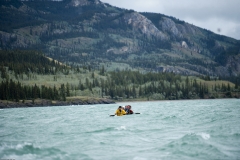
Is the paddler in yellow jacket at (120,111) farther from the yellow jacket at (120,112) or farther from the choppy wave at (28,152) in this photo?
the choppy wave at (28,152)

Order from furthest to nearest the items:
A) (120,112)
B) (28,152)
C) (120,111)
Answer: (120,112) → (120,111) → (28,152)

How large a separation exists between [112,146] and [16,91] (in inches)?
6916

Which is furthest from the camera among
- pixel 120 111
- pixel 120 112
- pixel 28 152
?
pixel 120 112

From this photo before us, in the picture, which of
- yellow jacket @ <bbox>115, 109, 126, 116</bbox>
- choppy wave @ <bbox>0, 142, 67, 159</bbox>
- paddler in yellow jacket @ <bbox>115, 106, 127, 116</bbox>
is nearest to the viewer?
choppy wave @ <bbox>0, 142, 67, 159</bbox>

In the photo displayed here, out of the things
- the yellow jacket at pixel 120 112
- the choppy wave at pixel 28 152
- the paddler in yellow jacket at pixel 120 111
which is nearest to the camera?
the choppy wave at pixel 28 152

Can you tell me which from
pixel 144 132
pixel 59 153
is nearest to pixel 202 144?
pixel 144 132

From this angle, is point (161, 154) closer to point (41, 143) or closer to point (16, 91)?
point (41, 143)

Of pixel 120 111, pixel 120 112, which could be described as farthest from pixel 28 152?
pixel 120 112

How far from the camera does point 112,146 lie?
3216cm

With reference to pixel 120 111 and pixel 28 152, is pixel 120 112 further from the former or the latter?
pixel 28 152

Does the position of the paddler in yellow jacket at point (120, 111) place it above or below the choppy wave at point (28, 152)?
above

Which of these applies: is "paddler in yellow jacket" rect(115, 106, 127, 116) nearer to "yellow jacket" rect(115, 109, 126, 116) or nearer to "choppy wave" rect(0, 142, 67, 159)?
"yellow jacket" rect(115, 109, 126, 116)

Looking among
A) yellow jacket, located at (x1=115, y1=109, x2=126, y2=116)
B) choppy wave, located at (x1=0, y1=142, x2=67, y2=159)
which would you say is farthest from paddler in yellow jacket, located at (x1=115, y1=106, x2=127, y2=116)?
choppy wave, located at (x1=0, y1=142, x2=67, y2=159)

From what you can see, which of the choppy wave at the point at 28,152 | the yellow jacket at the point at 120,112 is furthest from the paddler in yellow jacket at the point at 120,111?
the choppy wave at the point at 28,152
